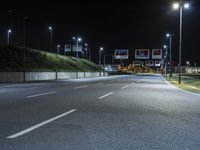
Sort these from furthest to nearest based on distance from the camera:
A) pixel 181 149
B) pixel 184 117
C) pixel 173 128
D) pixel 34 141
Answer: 1. pixel 184 117
2. pixel 173 128
3. pixel 34 141
4. pixel 181 149

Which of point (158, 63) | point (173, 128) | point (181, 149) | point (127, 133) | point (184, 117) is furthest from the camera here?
point (158, 63)

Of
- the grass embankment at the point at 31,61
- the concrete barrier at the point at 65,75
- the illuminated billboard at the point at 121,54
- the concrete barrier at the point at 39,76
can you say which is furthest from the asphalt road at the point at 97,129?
the illuminated billboard at the point at 121,54

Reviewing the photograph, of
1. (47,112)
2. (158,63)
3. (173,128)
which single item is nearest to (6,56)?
(47,112)

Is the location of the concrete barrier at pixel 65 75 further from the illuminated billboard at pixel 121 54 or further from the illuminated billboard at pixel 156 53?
the illuminated billboard at pixel 156 53

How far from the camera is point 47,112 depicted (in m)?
10.5

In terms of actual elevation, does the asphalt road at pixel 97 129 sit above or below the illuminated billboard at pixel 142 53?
below

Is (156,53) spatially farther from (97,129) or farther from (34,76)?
(97,129)

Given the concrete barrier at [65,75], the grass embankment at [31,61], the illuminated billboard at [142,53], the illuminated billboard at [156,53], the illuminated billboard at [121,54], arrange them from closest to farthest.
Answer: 1. the grass embankment at [31,61]
2. the concrete barrier at [65,75]
3. the illuminated billboard at [142,53]
4. the illuminated billboard at [156,53]
5. the illuminated billboard at [121,54]

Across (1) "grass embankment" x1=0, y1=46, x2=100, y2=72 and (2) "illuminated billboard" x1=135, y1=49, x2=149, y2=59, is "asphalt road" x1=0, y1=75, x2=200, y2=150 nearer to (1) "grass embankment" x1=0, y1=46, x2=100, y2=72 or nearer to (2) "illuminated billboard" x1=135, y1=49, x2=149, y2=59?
(1) "grass embankment" x1=0, y1=46, x2=100, y2=72

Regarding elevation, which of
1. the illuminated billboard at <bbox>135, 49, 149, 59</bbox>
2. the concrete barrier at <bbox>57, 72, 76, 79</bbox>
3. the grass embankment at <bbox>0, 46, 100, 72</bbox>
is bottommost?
the concrete barrier at <bbox>57, 72, 76, 79</bbox>

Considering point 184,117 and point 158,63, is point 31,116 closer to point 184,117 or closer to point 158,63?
point 184,117

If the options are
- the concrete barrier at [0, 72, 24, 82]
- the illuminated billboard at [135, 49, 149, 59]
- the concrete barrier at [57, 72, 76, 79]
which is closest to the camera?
the concrete barrier at [0, 72, 24, 82]

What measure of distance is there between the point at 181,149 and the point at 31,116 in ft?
16.9

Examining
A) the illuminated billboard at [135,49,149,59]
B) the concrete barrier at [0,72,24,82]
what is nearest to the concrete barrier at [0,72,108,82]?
the concrete barrier at [0,72,24,82]
